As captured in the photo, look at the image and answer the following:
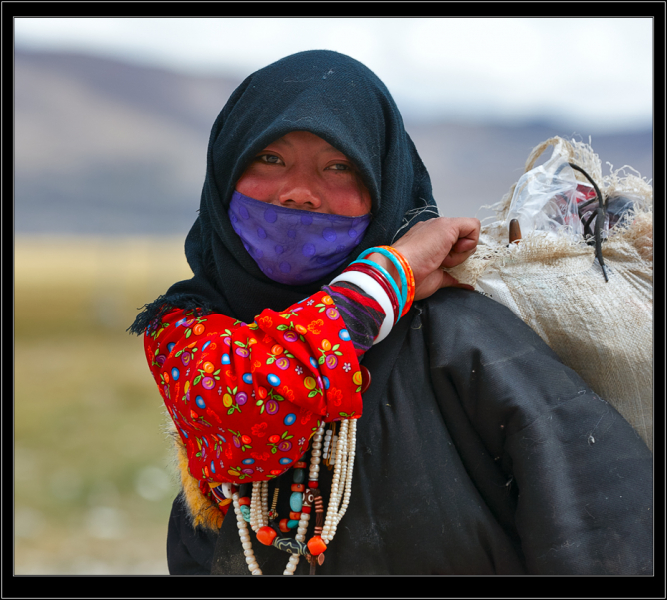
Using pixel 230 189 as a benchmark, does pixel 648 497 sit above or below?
below

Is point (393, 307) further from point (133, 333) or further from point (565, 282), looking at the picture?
point (133, 333)

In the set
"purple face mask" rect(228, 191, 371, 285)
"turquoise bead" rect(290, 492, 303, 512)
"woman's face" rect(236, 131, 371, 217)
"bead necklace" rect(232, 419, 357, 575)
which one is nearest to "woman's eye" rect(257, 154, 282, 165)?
"woman's face" rect(236, 131, 371, 217)

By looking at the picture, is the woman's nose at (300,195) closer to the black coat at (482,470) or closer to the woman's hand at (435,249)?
the woman's hand at (435,249)

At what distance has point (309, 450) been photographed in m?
1.34

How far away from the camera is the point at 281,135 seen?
1.31 m

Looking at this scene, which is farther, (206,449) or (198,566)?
(198,566)

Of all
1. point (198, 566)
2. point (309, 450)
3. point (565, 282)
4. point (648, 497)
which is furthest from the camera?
point (198, 566)

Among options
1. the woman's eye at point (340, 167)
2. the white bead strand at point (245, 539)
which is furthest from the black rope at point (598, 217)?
the white bead strand at point (245, 539)

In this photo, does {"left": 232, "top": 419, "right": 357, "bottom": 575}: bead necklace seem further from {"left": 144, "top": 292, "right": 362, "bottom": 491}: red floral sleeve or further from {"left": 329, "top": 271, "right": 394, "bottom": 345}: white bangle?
{"left": 329, "top": 271, "right": 394, "bottom": 345}: white bangle

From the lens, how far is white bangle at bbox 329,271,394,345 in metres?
1.20

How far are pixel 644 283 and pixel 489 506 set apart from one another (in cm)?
69

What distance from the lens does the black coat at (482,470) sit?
120 centimetres
